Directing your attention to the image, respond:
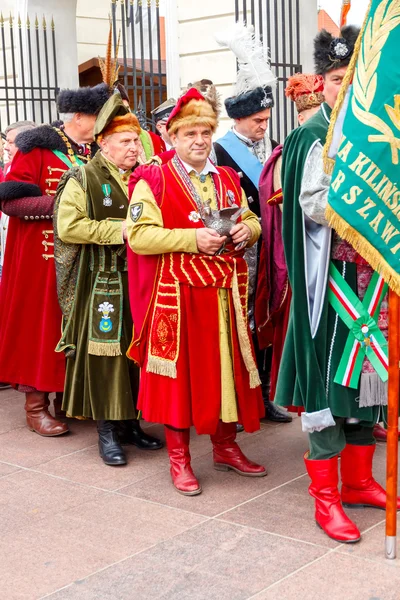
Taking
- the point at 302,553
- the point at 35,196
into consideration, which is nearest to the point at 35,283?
the point at 35,196

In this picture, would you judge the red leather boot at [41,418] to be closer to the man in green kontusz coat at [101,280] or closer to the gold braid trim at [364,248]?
the man in green kontusz coat at [101,280]

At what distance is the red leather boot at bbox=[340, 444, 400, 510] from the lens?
3.83 meters

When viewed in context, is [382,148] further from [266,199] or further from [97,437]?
[97,437]

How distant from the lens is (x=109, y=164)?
15.7 ft

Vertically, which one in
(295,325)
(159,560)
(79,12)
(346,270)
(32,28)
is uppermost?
(79,12)

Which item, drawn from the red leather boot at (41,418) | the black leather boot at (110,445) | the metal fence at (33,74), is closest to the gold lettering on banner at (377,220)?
the black leather boot at (110,445)

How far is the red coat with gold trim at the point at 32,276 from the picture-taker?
516 cm

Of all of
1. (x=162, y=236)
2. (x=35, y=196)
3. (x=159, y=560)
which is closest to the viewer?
(x=159, y=560)

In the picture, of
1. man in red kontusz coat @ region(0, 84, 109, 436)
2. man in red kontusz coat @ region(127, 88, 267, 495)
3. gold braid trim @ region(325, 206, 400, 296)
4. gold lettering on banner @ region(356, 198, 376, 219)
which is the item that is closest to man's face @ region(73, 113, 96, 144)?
man in red kontusz coat @ region(0, 84, 109, 436)

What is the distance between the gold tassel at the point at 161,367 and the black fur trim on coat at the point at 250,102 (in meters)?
1.73

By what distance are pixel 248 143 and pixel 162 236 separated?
1422 mm

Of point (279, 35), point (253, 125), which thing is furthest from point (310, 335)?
point (279, 35)

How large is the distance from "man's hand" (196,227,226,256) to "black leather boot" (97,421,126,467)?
4.20 ft

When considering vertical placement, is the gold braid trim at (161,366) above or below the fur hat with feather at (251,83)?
below
